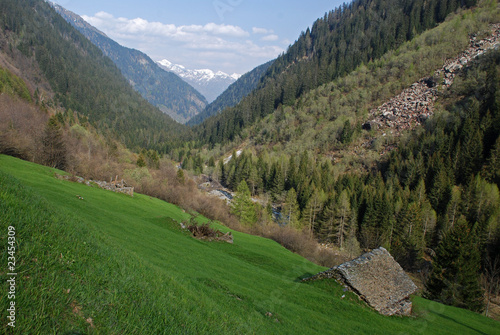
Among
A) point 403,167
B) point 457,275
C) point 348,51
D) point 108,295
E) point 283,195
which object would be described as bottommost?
point 283,195

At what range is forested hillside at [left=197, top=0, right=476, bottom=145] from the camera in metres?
147

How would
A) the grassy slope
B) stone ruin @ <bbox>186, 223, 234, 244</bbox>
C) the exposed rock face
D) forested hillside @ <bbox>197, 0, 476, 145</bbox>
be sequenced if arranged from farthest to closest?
1. forested hillside @ <bbox>197, 0, 476, 145</bbox>
2. the exposed rock face
3. stone ruin @ <bbox>186, 223, 234, 244</bbox>
4. the grassy slope

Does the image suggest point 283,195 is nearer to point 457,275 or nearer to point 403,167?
point 403,167

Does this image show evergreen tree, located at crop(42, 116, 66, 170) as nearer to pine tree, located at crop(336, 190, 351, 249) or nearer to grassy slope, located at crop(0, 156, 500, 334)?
grassy slope, located at crop(0, 156, 500, 334)

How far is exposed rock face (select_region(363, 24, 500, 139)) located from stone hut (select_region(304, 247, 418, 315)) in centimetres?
9781

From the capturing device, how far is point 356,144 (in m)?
108

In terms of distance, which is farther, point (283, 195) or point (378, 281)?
point (283, 195)

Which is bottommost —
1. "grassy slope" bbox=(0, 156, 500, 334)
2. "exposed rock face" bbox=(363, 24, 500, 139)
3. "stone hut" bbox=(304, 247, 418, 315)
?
"stone hut" bbox=(304, 247, 418, 315)

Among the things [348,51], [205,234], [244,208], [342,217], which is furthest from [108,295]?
[348,51]

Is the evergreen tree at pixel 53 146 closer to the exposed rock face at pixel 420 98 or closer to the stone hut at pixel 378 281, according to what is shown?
the stone hut at pixel 378 281

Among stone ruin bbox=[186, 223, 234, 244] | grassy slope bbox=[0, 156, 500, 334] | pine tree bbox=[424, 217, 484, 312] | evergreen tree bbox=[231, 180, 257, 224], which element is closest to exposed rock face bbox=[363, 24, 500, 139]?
evergreen tree bbox=[231, 180, 257, 224]

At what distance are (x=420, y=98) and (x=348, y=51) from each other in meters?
81.2

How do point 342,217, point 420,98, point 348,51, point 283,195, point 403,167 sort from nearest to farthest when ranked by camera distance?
point 342,217, point 403,167, point 283,195, point 420,98, point 348,51

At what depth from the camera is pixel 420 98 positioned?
106m
